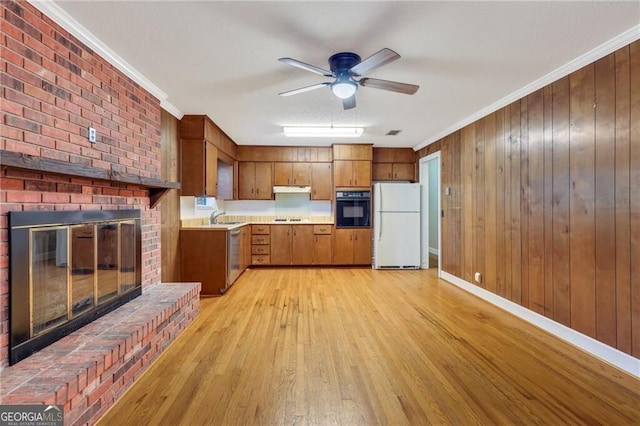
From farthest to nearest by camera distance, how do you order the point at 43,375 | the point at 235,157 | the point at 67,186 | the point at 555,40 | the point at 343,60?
the point at 235,157 → the point at 343,60 → the point at 555,40 → the point at 67,186 → the point at 43,375

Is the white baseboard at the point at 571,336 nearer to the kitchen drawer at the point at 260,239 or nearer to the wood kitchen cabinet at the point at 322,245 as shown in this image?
the wood kitchen cabinet at the point at 322,245

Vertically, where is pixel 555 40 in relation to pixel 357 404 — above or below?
above

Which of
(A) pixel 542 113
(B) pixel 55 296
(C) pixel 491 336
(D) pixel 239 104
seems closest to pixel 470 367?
(C) pixel 491 336

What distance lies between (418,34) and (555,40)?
1020mm

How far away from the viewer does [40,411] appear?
51.6 inches

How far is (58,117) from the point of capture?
1.84 meters

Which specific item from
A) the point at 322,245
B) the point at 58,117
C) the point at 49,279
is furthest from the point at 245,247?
the point at 58,117

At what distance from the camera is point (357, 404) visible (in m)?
1.72

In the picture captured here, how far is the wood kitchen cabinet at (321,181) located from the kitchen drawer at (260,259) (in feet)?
4.90

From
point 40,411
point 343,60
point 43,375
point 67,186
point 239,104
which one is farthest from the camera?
point 239,104

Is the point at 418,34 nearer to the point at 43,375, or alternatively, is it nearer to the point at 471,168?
the point at 471,168

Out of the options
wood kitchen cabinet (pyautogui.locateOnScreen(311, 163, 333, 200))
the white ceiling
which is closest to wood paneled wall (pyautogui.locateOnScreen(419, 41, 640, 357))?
the white ceiling

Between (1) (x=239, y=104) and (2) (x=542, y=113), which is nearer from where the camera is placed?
(2) (x=542, y=113)

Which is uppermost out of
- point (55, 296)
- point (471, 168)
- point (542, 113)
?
point (542, 113)
